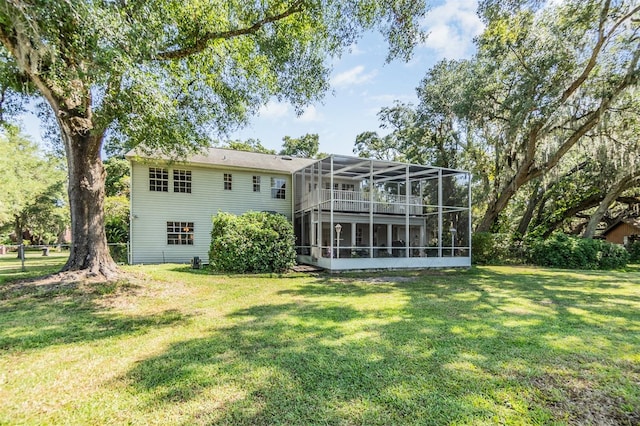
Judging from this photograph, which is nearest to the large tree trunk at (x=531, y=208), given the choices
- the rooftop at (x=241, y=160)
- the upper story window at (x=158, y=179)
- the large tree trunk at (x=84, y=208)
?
the rooftop at (x=241, y=160)

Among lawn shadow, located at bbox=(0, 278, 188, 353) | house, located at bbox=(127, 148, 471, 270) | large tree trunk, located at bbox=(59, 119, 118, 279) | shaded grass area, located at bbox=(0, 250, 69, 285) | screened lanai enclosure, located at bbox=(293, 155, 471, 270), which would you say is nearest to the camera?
lawn shadow, located at bbox=(0, 278, 188, 353)

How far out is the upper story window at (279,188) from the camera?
15883 millimetres

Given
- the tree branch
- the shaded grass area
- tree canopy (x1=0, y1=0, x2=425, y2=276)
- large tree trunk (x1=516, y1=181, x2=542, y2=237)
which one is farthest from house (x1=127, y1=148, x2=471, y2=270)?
large tree trunk (x1=516, y1=181, x2=542, y2=237)

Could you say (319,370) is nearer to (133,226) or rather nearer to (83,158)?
(83,158)

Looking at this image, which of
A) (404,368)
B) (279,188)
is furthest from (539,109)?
(404,368)

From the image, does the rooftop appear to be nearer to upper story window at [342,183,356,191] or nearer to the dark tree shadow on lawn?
upper story window at [342,183,356,191]

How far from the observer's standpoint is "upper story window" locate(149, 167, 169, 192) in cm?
1360

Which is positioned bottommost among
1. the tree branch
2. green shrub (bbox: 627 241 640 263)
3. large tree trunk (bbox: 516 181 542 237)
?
green shrub (bbox: 627 241 640 263)

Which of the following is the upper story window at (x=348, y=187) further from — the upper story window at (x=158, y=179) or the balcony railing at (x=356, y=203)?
the upper story window at (x=158, y=179)

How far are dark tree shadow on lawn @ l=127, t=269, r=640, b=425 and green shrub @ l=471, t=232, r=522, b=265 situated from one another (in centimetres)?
1046

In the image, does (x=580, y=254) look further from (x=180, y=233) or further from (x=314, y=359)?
(x=180, y=233)

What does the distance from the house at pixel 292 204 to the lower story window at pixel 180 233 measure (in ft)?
0.14

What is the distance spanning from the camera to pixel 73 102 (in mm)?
7461

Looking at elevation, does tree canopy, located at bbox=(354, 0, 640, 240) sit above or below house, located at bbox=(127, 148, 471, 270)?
above
